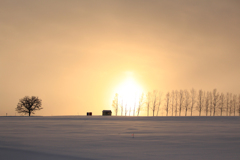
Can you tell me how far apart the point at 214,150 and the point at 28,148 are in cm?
1142

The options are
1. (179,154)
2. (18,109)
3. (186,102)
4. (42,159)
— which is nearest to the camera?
(42,159)

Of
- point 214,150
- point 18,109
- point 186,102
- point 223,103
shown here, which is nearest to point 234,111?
point 223,103

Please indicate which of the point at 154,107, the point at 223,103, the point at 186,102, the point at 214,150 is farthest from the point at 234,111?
the point at 214,150

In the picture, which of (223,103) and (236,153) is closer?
(236,153)

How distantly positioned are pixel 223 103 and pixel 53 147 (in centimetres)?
14637

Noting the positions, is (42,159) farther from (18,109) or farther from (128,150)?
(18,109)

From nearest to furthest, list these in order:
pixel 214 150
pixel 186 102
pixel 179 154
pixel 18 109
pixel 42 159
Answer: pixel 42 159 → pixel 179 154 → pixel 214 150 → pixel 18 109 → pixel 186 102

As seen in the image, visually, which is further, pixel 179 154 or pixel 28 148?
pixel 28 148

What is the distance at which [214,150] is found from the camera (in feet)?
49.6

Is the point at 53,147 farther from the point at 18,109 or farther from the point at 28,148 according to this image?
the point at 18,109

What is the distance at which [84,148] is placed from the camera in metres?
15.7

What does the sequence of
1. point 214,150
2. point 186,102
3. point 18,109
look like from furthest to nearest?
point 186,102 < point 18,109 < point 214,150

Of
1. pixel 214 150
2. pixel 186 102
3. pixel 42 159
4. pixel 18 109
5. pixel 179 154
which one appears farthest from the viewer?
pixel 186 102

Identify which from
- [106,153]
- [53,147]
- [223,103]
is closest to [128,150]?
[106,153]
